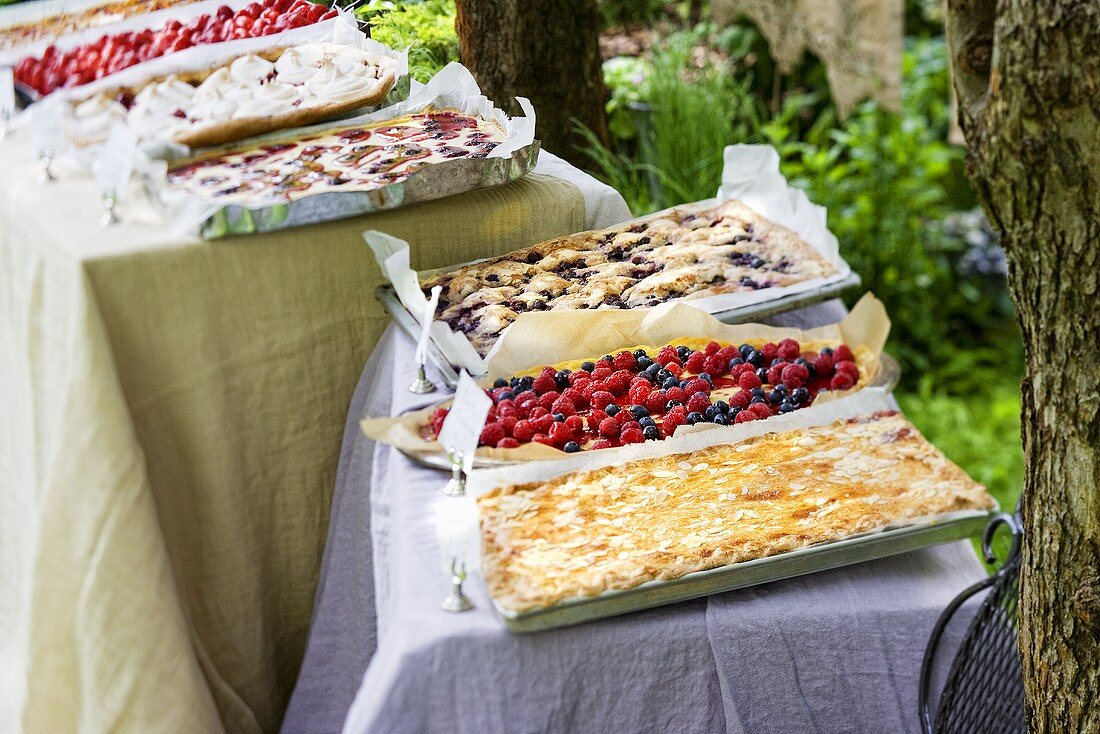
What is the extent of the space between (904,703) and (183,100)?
1454 millimetres

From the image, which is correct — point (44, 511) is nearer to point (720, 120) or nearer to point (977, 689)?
point (977, 689)

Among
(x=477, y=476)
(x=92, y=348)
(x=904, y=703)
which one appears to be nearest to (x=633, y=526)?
(x=477, y=476)

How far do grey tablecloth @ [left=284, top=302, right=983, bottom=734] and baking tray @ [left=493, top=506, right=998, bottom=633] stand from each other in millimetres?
18

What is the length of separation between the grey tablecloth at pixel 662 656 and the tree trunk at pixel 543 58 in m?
1.43

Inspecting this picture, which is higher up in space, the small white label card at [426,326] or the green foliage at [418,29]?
the green foliage at [418,29]

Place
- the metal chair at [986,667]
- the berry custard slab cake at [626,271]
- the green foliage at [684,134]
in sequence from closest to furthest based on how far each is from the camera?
1. the metal chair at [986,667]
2. the berry custard slab cake at [626,271]
3. the green foliage at [684,134]

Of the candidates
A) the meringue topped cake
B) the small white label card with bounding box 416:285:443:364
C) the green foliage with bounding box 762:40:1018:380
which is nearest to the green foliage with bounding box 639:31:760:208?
the green foliage with bounding box 762:40:1018:380

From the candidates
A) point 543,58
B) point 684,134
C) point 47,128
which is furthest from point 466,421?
point 684,134

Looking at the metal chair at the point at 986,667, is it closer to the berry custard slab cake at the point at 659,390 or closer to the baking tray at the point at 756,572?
the baking tray at the point at 756,572

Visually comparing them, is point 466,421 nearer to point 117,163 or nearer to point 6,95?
point 117,163

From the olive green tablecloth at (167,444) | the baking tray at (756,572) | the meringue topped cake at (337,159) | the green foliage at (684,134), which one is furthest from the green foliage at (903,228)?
the baking tray at (756,572)

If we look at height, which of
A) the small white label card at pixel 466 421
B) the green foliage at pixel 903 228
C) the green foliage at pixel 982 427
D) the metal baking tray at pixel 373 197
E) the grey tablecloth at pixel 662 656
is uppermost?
the metal baking tray at pixel 373 197

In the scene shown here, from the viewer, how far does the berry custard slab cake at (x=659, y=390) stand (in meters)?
1.39

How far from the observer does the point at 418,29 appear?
2.37 m
